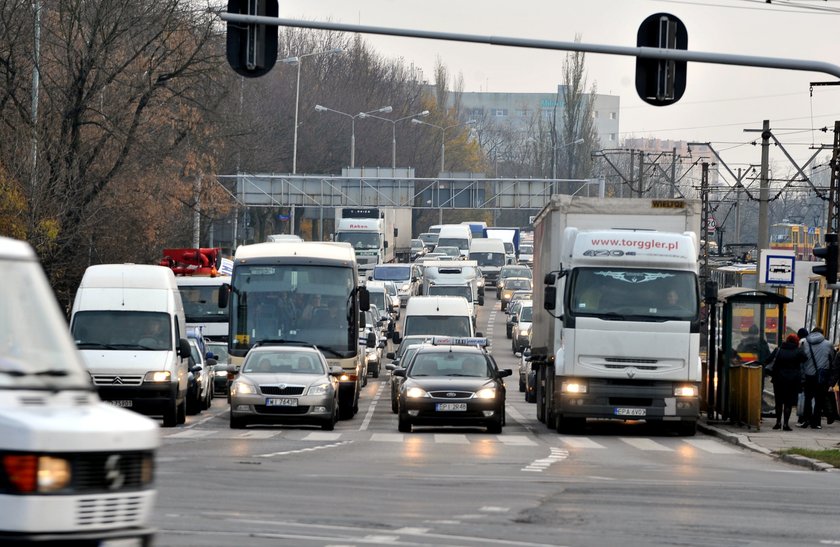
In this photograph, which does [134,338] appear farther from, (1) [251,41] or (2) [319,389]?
(1) [251,41]

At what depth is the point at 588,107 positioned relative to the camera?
148 m

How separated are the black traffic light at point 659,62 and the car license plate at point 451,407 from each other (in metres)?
8.59

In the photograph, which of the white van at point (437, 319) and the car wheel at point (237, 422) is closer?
the car wheel at point (237, 422)

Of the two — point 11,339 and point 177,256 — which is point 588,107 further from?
point 11,339

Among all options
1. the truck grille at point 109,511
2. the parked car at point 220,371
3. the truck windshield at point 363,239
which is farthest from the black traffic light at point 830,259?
the truck windshield at point 363,239

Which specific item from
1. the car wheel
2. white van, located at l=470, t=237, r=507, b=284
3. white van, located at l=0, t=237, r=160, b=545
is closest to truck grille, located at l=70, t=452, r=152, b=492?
white van, located at l=0, t=237, r=160, b=545

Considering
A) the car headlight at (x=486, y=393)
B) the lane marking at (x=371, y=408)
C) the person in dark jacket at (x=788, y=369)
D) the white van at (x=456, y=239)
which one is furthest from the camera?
the white van at (x=456, y=239)

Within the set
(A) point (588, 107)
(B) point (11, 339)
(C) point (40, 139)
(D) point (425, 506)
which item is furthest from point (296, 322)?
(A) point (588, 107)

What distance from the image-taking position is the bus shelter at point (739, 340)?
1152 inches

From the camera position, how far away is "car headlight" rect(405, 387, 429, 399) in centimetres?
2703

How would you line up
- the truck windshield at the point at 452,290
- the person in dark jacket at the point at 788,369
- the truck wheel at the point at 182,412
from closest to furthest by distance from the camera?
the person in dark jacket at the point at 788,369 → the truck wheel at the point at 182,412 → the truck windshield at the point at 452,290

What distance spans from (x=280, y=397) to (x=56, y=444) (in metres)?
19.4

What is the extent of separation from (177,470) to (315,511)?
4295 millimetres

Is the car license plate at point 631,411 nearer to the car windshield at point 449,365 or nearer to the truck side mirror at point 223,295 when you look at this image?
the car windshield at point 449,365
